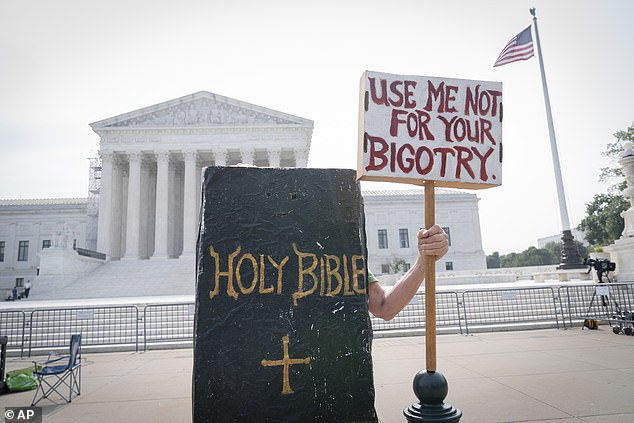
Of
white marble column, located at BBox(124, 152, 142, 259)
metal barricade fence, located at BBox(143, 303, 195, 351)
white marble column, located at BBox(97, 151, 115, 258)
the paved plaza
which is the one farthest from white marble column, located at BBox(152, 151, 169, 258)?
the paved plaza

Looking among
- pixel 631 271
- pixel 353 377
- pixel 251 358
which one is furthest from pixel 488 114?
pixel 631 271

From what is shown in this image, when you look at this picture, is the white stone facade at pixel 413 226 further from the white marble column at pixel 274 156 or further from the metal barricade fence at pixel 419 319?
the metal barricade fence at pixel 419 319

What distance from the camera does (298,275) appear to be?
85.6 inches

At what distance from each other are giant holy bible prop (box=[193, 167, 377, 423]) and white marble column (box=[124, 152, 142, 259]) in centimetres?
4364

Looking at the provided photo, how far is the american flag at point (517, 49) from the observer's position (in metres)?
19.6

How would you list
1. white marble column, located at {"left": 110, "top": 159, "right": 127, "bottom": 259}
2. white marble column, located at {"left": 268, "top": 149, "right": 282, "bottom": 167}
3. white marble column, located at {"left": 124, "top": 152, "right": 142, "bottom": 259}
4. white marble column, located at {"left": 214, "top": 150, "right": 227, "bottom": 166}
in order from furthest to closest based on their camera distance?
white marble column, located at {"left": 268, "top": 149, "right": 282, "bottom": 167} → white marble column, located at {"left": 214, "top": 150, "right": 227, "bottom": 166} → white marble column, located at {"left": 110, "top": 159, "right": 127, "bottom": 259} → white marble column, located at {"left": 124, "top": 152, "right": 142, "bottom": 259}

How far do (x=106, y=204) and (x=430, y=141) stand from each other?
153ft

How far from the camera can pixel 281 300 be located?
6.97 feet

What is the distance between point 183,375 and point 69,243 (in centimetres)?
3200

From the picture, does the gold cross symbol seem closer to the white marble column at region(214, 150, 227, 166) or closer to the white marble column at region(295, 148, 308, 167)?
the white marble column at region(295, 148, 308, 167)

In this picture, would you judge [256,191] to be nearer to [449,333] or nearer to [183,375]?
[183,375]

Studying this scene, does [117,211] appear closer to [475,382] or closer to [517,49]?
[517,49]

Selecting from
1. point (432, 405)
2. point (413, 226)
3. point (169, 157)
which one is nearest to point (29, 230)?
point (169, 157)

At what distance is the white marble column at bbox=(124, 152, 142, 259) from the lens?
4253cm
